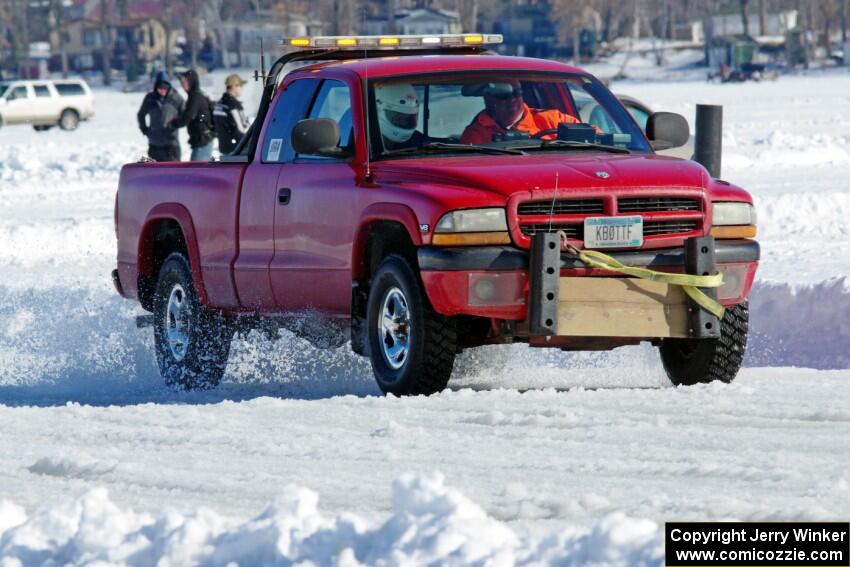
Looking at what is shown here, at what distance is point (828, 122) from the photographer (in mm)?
37062

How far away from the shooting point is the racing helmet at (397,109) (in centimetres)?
841

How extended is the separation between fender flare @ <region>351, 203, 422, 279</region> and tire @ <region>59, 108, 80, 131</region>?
4343 cm

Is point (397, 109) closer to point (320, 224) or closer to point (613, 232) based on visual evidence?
point (320, 224)

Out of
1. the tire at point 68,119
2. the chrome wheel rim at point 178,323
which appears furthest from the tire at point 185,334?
the tire at point 68,119


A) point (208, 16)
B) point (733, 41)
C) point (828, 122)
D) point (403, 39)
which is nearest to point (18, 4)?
point (208, 16)

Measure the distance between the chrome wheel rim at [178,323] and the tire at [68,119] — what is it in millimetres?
41605

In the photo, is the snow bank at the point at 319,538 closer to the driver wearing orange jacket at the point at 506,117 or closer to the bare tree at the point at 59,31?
the driver wearing orange jacket at the point at 506,117

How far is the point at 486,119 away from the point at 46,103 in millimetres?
43789

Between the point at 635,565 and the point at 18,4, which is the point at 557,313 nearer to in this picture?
the point at 635,565

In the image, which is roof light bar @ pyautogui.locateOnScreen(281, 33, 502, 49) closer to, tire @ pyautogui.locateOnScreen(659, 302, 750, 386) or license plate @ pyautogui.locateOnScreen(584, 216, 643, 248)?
license plate @ pyautogui.locateOnScreen(584, 216, 643, 248)

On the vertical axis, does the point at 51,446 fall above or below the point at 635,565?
below

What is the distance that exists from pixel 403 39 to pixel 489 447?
3.89 meters

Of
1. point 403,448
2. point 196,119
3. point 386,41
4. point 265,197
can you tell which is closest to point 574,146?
point 265,197

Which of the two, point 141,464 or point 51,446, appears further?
point 51,446
